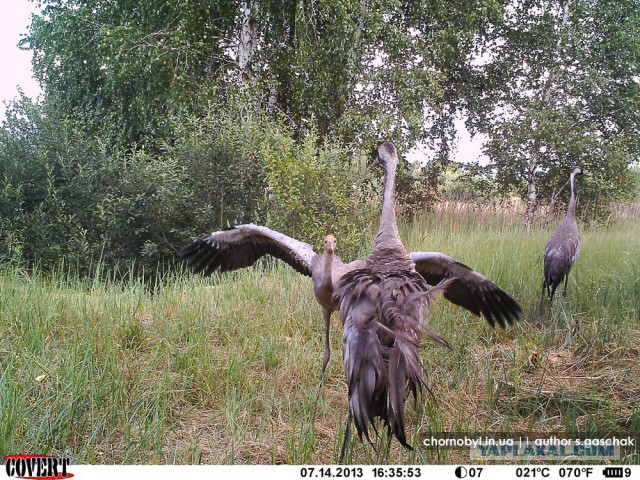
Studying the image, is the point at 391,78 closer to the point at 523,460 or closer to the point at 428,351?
the point at 428,351

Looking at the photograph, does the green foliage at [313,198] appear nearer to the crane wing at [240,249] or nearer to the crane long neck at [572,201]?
the crane wing at [240,249]

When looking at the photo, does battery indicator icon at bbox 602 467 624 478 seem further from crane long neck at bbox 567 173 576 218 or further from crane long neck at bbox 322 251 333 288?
crane long neck at bbox 567 173 576 218

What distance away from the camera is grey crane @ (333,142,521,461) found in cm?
171

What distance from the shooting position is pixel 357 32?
640 centimetres

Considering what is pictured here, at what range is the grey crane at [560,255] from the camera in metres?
3.34

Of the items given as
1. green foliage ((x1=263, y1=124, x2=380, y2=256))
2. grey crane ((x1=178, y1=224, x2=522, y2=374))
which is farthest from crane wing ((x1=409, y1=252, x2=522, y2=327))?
green foliage ((x1=263, y1=124, x2=380, y2=256))

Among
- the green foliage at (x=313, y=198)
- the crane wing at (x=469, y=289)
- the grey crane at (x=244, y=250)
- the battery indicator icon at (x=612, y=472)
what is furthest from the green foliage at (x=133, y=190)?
the battery indicator icon at (x=612, y=472)

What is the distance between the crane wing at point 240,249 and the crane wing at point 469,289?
71 centimetres

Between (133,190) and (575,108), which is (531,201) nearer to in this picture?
(575,108)

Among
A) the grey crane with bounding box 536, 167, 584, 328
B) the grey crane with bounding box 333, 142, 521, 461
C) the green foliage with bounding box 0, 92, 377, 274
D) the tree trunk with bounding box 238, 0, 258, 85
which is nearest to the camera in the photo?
the grey crane with bounding box 333, 142, 521, 461

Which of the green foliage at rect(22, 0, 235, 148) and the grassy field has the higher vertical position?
the green foliage at rect(22, 0, 235, 148)

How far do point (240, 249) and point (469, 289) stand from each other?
1460 mm

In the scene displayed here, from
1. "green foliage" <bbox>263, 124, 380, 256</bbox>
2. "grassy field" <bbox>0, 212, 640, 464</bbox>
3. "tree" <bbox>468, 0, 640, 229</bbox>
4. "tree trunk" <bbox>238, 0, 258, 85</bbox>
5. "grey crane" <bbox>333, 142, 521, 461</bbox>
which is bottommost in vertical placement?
"grassy field" <bbox>0, 212, 640, 464</bbox>

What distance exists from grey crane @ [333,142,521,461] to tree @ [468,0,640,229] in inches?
81.2
